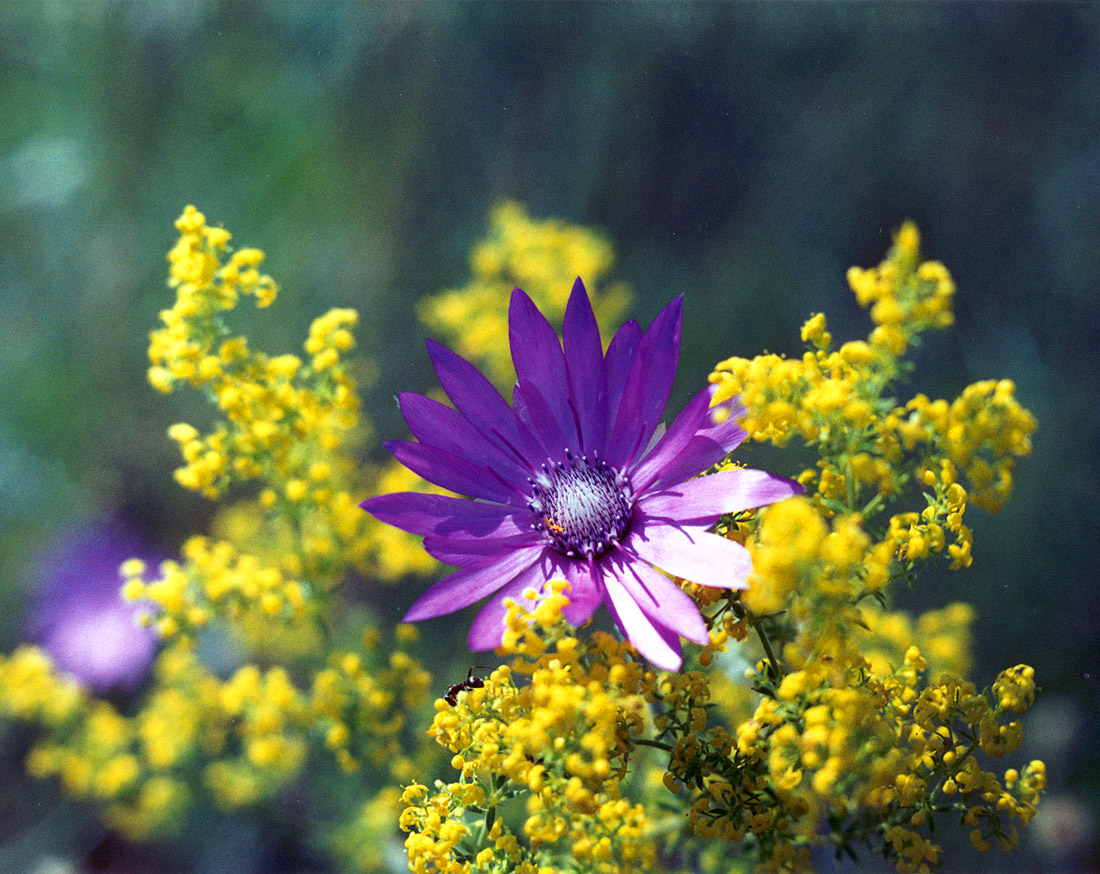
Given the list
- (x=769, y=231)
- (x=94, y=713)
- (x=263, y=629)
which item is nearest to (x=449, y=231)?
(x=769, y=231)

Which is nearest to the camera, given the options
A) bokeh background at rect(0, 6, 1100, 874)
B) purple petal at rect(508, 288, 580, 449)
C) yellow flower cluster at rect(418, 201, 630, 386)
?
purple petal at rect(508, 288, 580, 449)

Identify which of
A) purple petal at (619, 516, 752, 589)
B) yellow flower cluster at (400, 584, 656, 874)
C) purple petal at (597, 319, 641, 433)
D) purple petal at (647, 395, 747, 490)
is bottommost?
yellow flower cluster at (400, 584, 656, 874)

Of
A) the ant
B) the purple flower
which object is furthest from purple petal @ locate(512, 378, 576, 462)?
the ant

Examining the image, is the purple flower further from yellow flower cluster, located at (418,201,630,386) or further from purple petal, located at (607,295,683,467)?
yellow flower cluster, located at (418,201,630,386)

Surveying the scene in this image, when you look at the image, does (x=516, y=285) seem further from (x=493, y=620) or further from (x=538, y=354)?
(x=493, y=620)

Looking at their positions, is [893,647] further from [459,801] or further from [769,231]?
[769,231]

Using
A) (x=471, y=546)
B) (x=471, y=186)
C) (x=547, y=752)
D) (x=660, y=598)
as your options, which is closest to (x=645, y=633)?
(x=660, y=598)

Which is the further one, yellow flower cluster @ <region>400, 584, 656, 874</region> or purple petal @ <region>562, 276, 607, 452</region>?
A: purple petal @ <region>562, 276, 607, 452</region>

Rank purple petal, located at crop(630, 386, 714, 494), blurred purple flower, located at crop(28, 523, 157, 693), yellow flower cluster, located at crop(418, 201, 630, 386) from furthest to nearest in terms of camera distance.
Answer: blurred purple flower, located at crop(28, 523, 157, 693) < yellow flower cluster, located at crop(418, 201, 630, 386) < purple petal, located at crop(630, 386, 714, 494)
